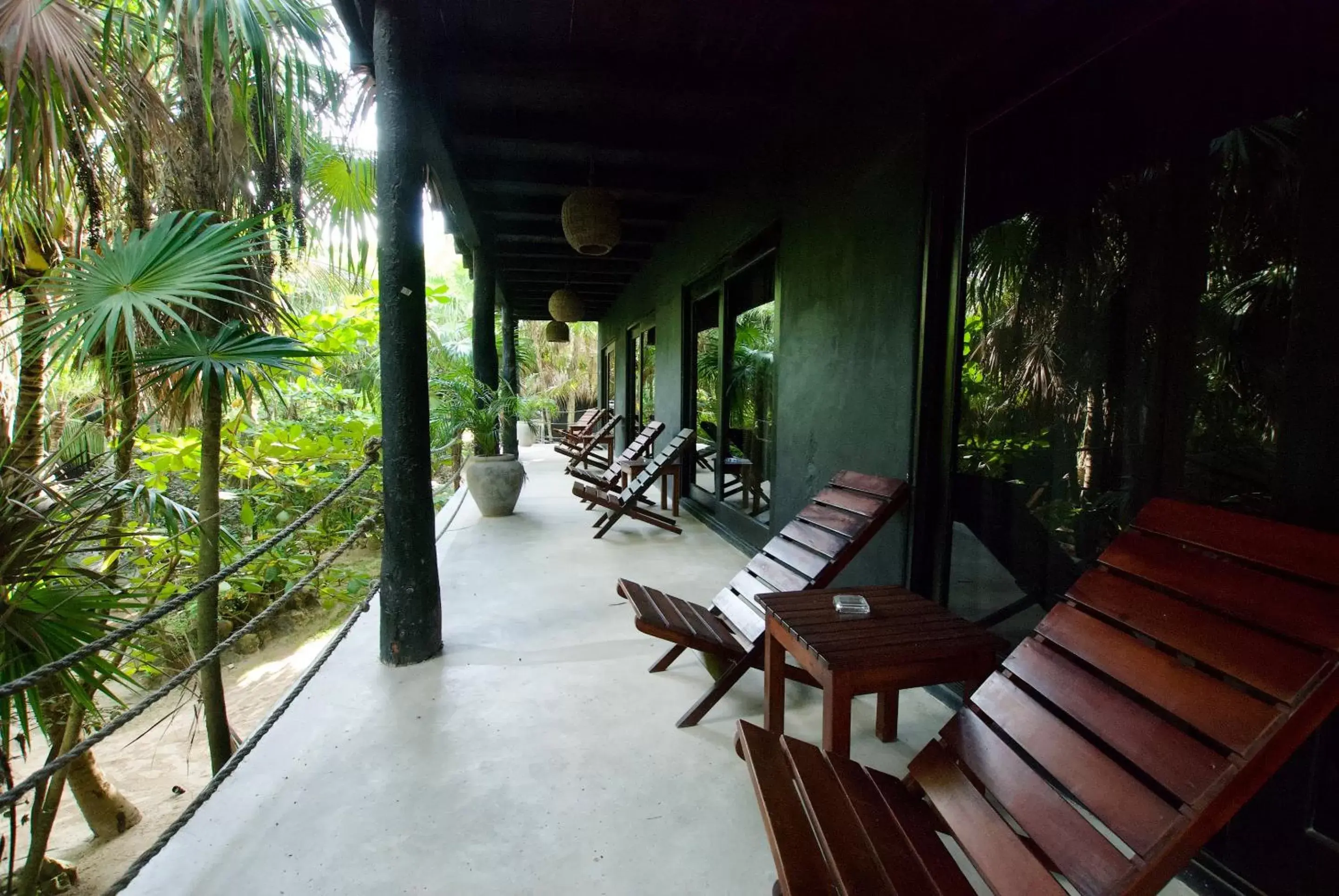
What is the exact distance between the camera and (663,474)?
5180mm

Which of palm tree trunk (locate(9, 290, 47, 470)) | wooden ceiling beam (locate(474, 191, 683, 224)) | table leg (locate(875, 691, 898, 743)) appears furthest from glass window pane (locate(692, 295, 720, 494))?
palm tree trunk (locate(9, 290, 47, 470))

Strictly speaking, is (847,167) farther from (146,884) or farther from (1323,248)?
(146,884)

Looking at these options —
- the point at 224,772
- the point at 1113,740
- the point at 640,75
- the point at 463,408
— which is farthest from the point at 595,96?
the point at 1113,740

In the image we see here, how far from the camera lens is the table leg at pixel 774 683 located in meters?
1.70

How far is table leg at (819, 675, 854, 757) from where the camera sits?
137 centimetres

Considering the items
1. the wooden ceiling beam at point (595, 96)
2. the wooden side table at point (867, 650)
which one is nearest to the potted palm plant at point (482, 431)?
the wooden ceiling beam at point (595, 96)

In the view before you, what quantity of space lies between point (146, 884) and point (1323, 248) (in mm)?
2872

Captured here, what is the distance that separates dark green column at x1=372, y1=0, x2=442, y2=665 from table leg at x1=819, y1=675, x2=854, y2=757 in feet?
5.85

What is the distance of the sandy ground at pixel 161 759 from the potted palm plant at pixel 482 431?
177cm

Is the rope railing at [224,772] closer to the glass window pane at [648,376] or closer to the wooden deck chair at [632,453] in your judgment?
the wooden deck chair at [632,453]

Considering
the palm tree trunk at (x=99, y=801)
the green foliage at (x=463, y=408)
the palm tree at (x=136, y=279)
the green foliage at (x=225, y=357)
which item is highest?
the palm tree at (x=136, y=279)

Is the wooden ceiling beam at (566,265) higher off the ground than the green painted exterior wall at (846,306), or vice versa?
the wooden ceiling beam at (566,265)

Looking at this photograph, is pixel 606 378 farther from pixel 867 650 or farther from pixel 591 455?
pixel 867 650

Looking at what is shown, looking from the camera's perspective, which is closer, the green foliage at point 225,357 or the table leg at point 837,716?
the table leg at point 837,716
